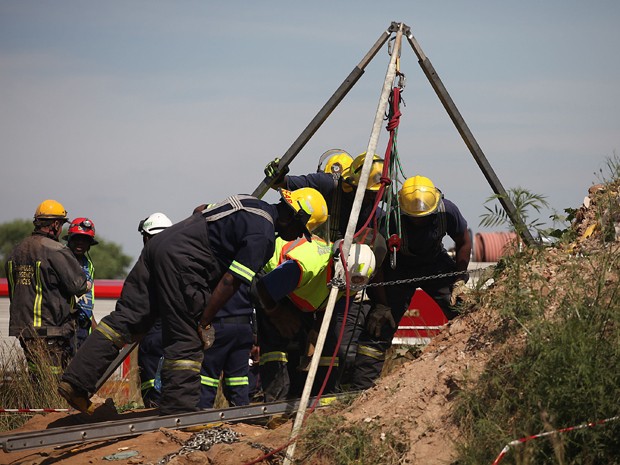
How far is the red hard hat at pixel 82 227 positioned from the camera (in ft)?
31.6

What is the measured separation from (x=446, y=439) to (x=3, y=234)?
51.3 meters

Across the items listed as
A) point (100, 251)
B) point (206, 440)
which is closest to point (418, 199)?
point (206, 440)

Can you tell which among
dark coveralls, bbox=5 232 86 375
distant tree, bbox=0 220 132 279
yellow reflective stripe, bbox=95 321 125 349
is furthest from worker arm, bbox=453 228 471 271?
distant tree, bbox=0 220 132 279

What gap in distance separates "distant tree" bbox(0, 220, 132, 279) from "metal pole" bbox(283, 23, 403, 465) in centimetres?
4359

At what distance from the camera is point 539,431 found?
14.9 feet

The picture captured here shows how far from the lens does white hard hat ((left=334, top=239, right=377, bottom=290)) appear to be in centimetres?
631

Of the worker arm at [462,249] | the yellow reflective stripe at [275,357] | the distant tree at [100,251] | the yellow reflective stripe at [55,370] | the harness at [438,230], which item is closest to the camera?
the yellow reflective stripe at [275,357]

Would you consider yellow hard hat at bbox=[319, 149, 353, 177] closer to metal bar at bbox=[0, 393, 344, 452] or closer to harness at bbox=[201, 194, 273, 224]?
harness at bbox=[201, 194, 273, 224]

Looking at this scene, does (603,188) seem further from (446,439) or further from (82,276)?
(82,276)

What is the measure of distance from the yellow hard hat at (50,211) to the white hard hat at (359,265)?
3946mm

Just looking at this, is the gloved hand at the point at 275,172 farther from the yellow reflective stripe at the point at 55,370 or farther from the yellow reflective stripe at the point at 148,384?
the yellow reflective stripe at the point at 55,370

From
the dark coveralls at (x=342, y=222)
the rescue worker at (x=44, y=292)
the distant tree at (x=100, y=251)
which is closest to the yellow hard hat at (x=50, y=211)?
the rescue worker at (x=44, y=292)

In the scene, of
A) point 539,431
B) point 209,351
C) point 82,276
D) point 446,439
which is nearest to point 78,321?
point 82,276

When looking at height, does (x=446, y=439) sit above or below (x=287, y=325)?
below
